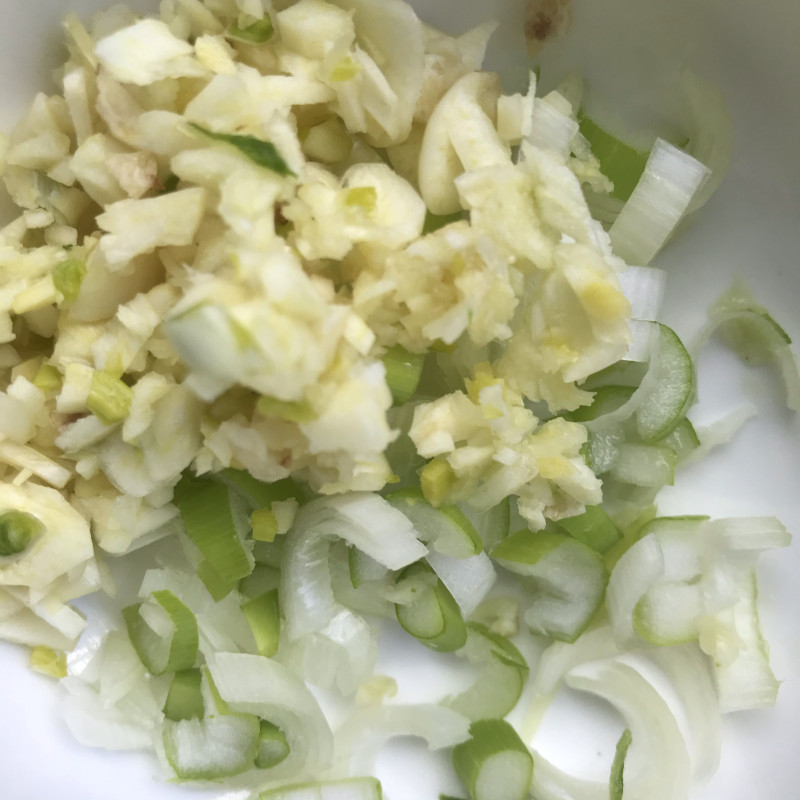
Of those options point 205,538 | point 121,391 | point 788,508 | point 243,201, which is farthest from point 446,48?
point 788,508

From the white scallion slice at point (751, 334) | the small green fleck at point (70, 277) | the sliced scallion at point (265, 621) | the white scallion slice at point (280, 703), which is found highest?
the white scallion slice at point (751, 334)

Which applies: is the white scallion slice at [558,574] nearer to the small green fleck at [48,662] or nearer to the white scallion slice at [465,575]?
the white scallion slice at [465,575]

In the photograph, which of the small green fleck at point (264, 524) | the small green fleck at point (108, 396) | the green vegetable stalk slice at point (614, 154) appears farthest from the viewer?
the green vegetable stalk slice at point (614, 154)

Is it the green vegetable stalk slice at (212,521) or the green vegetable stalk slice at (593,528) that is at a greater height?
the green vegetable stalk slice at (593,528)

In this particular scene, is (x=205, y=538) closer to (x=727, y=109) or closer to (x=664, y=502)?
(x=664, y=502)

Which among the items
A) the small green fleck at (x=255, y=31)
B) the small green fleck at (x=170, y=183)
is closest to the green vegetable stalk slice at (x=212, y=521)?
the small green fleck at (x=170, y=183)

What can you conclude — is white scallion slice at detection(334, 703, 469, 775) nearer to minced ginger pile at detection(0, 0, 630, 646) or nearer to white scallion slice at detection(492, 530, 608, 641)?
white scallion slice at detection(492, 530, 608, 641)

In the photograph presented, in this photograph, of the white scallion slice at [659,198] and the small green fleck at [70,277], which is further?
the white scallion slice at [659,198]
